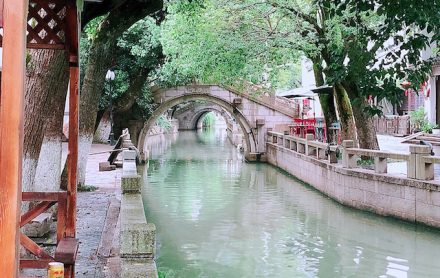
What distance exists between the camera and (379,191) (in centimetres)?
1266

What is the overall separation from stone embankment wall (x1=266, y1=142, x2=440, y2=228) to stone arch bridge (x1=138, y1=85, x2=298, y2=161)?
8684 millimetres

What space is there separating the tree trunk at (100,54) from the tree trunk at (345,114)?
342 inches

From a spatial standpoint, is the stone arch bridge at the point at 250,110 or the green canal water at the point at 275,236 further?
the stone arch bridge at the point at 250,110

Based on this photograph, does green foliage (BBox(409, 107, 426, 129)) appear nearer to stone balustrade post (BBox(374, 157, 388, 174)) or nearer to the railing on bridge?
the railing on bridge

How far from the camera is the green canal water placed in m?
9.08

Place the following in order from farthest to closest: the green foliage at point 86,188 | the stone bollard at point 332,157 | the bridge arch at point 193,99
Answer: the bridge arch at point 193,99, the stone bollard at point 332,157, the green foliage at point 86,188

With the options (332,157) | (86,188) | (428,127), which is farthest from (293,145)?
(86,188)

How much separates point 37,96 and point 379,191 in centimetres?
864

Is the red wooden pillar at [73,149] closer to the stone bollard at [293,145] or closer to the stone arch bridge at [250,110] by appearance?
the stone bollard at [293,145]

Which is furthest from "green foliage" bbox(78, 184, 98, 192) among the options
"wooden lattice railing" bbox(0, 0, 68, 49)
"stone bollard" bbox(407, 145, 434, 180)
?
"wooden lattice railing" bbox(0, 0, 68, 49)

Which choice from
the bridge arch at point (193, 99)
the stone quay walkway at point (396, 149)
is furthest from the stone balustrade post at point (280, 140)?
the stone quay walkway at point (396, 149)

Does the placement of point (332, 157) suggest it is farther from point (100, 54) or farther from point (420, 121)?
point (100, 54)

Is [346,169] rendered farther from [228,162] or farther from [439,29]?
[228,162]

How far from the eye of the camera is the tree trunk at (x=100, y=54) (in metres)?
9.41
